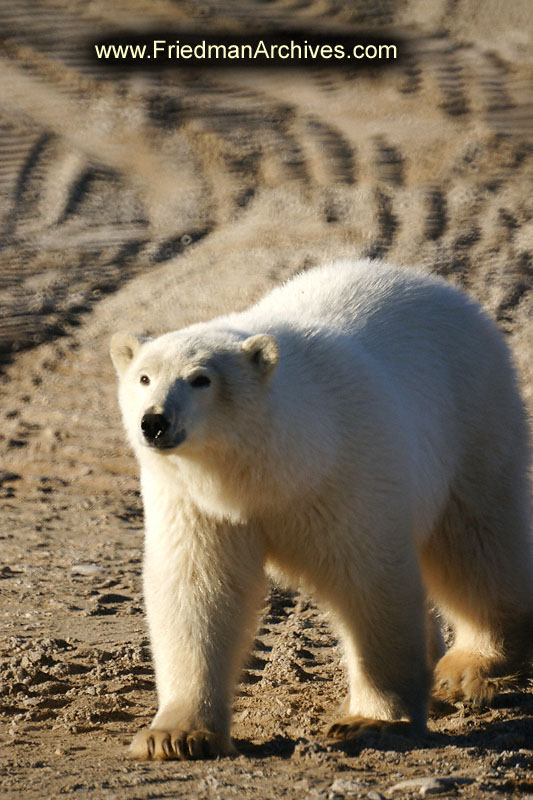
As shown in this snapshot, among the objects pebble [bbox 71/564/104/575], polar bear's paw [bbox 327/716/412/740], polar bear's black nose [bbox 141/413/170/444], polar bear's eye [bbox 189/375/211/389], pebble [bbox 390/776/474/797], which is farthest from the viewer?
pebble [bbox 71/564/104/575]

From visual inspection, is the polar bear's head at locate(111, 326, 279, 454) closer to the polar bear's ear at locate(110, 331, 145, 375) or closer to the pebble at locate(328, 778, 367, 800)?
the polar bear's ear at locate(110, 331, 145, 375)

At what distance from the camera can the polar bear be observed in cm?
364

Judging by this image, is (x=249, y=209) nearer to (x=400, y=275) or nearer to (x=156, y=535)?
(x=400, y=275)

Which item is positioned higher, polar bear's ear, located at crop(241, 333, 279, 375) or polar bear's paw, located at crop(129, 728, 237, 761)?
polar bear's ear, located at crop(241, 333, 279, 375)

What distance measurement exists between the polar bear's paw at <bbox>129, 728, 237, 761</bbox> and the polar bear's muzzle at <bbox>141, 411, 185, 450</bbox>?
988mm

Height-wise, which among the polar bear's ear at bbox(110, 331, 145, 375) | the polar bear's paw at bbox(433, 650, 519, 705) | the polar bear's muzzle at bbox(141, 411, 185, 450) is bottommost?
the polar bear's paw at bbox(433, 650, 519, 705)

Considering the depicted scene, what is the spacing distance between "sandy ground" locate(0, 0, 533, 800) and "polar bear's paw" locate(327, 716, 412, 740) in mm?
68

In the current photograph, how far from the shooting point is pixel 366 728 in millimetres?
3865

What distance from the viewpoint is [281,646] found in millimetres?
5188

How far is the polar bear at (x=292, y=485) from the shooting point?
3.64 metres

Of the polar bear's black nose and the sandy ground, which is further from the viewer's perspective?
the sandy ground

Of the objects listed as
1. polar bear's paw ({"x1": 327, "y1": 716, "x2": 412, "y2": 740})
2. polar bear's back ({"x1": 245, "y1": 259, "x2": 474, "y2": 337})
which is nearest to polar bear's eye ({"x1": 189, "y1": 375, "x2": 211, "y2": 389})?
polar bear's back ({"x1": 245, "y1": 259, "x2": 474, "y2": 337})

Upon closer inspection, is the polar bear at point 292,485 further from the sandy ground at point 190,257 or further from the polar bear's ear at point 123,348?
the sandy ground at point 190,257

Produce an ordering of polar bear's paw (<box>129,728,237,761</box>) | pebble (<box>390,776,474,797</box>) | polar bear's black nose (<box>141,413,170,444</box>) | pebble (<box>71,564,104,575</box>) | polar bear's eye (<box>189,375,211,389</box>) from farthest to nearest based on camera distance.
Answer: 1. pebble (<box>71,564,104,575</box>)
2. polar bear's paw (<box>129,728,237,761</box>)
3. polar bear's eye (<box>189,375,211,389</box>)
4. polar bear's black nose (<box>141,413,170,444</box>)
5. pebble (<box>390,776,474,797</box>)
